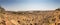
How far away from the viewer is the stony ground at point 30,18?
40.8 inches

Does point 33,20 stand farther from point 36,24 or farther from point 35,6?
point 35,6

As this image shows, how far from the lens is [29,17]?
1.05 metres

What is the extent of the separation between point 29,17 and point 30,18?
0.6 inches

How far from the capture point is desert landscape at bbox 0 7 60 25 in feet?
3.40

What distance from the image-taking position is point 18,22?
3.46 feet

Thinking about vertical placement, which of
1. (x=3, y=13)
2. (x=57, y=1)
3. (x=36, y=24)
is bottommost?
(x=36, y=24)

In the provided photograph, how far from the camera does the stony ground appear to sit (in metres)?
1.04

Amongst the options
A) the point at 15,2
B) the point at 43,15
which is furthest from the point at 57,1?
the point at 15,2

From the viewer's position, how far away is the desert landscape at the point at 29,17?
3.40ft

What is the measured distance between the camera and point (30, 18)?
1051mm

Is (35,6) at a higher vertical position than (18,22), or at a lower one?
higher

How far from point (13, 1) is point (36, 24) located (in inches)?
14.0

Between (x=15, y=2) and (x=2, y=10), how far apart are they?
0.17 meters

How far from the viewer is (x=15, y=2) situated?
1053 millimetres
